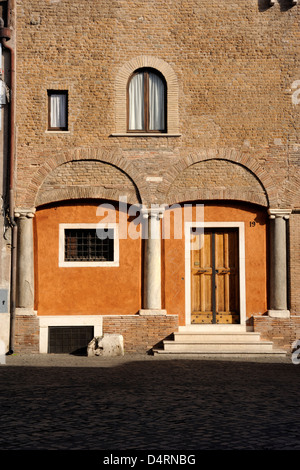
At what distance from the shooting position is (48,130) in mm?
16453

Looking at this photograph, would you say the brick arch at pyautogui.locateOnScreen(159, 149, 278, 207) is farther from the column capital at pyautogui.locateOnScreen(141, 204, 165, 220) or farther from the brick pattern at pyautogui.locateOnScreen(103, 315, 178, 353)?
the brick pattern at pyautogui.locateOnScreen(103, 315, 178, 353)

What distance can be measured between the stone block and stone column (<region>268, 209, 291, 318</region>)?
146 inches

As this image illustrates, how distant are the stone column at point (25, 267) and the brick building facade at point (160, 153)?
0.10 metres

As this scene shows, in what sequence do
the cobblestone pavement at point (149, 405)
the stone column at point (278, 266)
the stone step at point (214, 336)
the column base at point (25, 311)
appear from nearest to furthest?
1. the cobblestone pavement at point (149, 405)
2. the stone step at point (214, 336)
3. the column base at point (25, 311)
4. the stone column at point (278, 266)

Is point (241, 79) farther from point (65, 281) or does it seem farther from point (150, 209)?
point (65, 281)

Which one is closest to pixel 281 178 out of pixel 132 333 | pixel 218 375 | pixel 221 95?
pixel 221 95

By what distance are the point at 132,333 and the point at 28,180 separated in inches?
174

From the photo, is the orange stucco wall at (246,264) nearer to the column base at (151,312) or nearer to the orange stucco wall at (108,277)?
the orange stucco wall at (108,277)

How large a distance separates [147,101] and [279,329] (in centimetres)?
636

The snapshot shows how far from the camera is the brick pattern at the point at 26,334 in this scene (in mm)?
15789

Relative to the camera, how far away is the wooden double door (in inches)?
648

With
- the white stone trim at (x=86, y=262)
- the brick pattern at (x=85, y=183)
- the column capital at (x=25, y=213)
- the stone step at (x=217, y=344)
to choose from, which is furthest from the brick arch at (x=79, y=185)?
the stone step at (x=217, y=344)

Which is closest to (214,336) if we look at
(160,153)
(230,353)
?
(230,353)

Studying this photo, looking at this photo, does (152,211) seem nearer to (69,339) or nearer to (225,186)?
(225,186)
